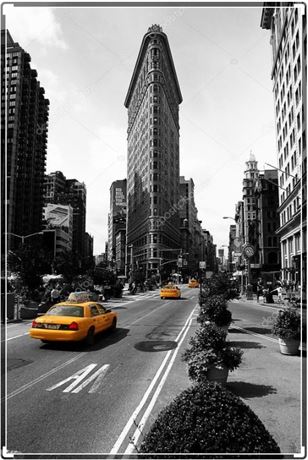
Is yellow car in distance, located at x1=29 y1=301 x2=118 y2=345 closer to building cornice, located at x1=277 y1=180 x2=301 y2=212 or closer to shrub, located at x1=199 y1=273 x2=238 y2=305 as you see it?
shrub, located at x1=199 y1=273 x2=238 y2=305

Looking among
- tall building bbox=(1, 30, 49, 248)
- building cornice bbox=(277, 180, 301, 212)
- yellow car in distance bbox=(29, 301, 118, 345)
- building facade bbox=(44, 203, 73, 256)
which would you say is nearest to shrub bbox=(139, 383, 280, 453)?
yellow car in distance bbox=(29, 301, 118, 345)

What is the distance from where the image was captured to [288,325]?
36.0 feet

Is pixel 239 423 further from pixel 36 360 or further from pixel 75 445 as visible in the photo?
pixel 36 360

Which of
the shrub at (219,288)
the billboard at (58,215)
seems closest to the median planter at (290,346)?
the shrub at (219,288)

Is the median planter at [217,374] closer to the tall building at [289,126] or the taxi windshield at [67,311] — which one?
the taxi windshield at [67,311]

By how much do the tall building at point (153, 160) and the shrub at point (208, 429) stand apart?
101m

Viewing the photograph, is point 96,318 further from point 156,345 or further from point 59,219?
point 59,219

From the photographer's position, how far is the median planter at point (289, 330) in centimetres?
1084

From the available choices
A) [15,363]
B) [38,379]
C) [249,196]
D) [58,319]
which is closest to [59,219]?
[249,196]

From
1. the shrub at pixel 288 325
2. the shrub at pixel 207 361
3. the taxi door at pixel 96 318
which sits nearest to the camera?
the shrub at pixel 207 361

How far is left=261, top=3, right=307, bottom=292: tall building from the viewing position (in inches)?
1711

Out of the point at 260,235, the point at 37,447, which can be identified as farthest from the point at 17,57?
the point at 37,447

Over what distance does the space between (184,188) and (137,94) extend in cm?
6536

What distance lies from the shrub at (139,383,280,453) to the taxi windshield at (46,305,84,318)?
9.67 metres
